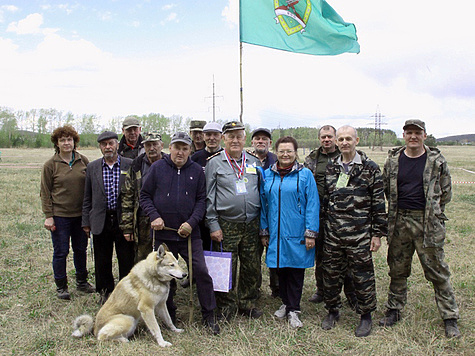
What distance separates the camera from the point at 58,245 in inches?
208

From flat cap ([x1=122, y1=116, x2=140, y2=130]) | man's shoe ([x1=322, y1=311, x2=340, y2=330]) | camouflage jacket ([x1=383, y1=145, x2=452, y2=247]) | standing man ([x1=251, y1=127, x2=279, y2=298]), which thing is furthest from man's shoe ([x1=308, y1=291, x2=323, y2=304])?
flat cap ([x1=122, y1=116, x2=140, y2=130])

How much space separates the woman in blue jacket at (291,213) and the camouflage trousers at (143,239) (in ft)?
5.58

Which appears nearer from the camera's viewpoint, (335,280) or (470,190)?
(335,280)

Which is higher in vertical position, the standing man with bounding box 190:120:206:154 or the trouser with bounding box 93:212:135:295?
the standing man with bounding box 190:120:206:154

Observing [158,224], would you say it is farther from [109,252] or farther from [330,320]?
[330,320]

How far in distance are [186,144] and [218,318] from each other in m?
2.28

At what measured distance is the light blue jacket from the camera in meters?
4.38

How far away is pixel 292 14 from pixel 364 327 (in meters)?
6.23

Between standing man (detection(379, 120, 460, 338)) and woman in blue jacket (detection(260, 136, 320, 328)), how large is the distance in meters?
1.00

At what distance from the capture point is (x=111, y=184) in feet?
16.4

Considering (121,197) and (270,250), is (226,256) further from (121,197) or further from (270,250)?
(121,197)

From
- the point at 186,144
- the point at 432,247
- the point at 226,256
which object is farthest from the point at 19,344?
the point at 432,247

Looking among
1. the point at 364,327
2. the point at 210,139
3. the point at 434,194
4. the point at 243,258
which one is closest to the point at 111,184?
the point at 210,139

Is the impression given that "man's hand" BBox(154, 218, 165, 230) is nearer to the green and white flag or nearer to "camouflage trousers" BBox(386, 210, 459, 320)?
"camouflage trousers" BBox(386, 210, 459, 320)
